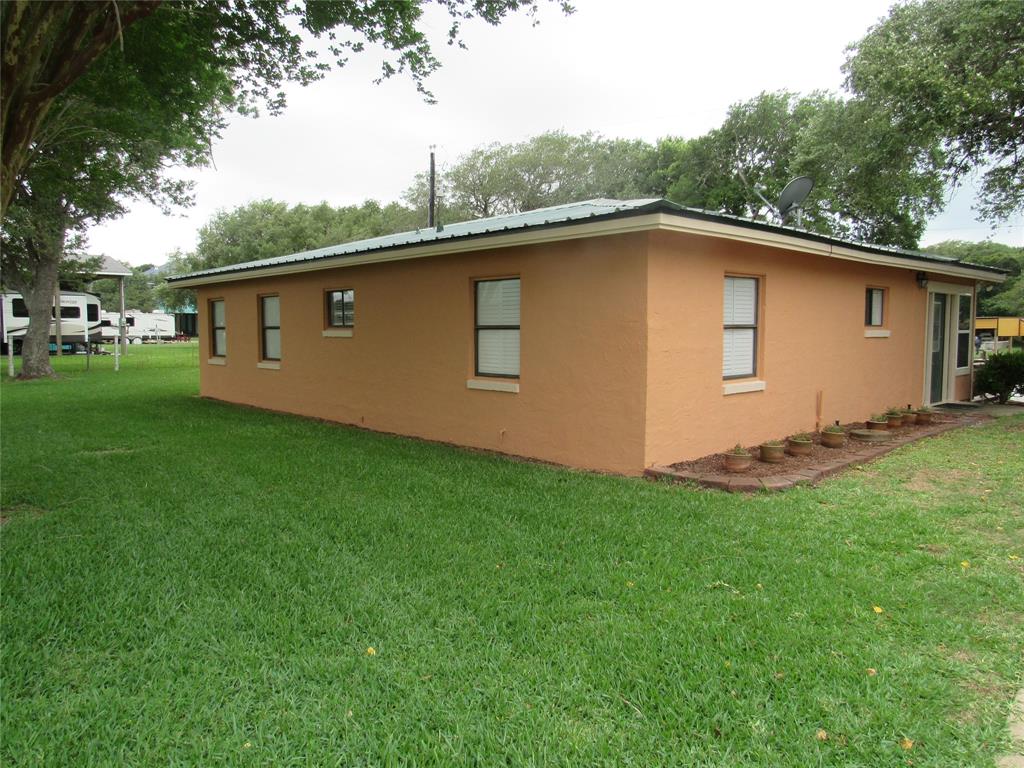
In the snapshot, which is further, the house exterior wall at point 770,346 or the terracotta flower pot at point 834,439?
the terracotta flower pot at point 834,439

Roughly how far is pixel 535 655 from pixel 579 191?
35676 mm

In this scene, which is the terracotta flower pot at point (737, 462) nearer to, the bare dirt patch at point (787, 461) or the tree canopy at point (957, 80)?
the bare dirt patch at point (787, 461)

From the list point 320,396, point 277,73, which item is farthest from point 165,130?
point 320,396

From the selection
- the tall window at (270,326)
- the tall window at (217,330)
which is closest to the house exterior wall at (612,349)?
the tall window at (270,326)

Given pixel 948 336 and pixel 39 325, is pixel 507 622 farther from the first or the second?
pixel 39 325

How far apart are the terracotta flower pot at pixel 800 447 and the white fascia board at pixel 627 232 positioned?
7.49 feet

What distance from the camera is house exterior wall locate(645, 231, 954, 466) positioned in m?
6.62

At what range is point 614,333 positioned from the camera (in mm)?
6691

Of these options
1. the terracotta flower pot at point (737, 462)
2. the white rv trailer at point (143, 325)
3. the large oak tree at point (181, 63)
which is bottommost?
the terracotta flower pot at point (737, 462)

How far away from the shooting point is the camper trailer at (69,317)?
3184 cm

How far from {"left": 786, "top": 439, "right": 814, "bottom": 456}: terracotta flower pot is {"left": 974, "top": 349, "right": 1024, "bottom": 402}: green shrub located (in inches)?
323

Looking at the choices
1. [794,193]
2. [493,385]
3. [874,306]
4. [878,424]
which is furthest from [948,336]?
[493,385]

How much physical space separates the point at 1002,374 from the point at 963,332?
3.99 ft

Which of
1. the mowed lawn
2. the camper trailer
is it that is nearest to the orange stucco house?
the mowed lawn
